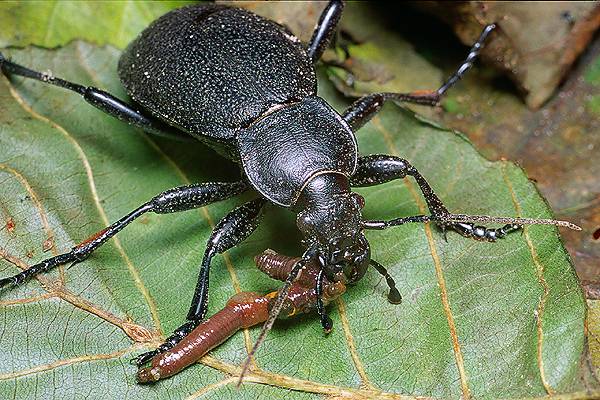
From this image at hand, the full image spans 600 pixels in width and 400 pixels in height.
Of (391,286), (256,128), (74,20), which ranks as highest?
(256,128)

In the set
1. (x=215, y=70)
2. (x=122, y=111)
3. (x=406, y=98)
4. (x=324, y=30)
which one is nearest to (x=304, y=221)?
(x=215, y=70)

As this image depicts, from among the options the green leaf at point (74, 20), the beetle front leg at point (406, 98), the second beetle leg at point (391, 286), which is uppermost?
the beetle front leg at point (406, 98)

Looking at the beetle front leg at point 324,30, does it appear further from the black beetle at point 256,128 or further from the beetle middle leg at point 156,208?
the beetle middle leg at point 156,208

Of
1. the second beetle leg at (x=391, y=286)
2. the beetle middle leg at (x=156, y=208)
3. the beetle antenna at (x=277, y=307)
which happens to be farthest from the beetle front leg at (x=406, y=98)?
the beetle antenna at (x=277, y=307)

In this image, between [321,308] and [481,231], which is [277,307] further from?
[481,231]

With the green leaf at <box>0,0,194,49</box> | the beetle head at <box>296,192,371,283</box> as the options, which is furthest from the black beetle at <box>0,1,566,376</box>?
the green leaf at <box>0,0,194,49</box>

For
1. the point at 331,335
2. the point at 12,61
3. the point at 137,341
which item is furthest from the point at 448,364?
the point at 12,61

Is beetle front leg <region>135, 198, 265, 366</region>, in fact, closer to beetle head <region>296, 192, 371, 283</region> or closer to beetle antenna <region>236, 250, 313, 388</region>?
beetle antenna <region>236, 250, 313, 388</region>
